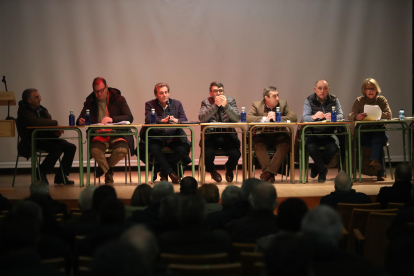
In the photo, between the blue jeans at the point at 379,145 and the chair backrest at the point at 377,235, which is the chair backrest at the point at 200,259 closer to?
the chair backrest at the point at 377,235

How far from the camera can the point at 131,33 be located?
659 cm

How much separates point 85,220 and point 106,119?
2323 mm

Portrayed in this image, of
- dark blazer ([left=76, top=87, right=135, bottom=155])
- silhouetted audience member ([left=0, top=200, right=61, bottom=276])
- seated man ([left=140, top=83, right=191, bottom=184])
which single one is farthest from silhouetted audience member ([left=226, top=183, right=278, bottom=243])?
dark blazer ([left=76, top=87, right=135, bottom=155])

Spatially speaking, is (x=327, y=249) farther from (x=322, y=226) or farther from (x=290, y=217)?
(x=290, y=217)

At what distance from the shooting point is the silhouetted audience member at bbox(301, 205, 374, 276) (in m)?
1.61

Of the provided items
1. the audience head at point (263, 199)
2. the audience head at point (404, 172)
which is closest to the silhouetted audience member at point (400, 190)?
the audience head at point (404, 172)

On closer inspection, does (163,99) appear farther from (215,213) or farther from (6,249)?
(6,249)

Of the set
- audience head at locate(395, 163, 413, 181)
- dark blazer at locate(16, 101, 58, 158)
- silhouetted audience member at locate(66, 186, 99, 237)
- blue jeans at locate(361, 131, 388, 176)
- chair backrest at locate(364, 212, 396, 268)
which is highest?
dark blazer at locate(16, 101, 58, 158)

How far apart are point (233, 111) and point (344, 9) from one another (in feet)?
9.61

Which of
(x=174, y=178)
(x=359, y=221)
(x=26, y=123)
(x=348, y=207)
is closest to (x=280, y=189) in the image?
(x=174, y=178)

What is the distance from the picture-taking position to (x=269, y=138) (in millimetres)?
5082

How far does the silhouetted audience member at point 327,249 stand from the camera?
1.61 metres

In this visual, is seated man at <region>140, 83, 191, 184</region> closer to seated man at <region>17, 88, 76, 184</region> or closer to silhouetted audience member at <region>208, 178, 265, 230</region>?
seated man at <region>17, 88, 76, 184</region>

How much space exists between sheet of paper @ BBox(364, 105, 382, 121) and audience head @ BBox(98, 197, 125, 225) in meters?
3.43
